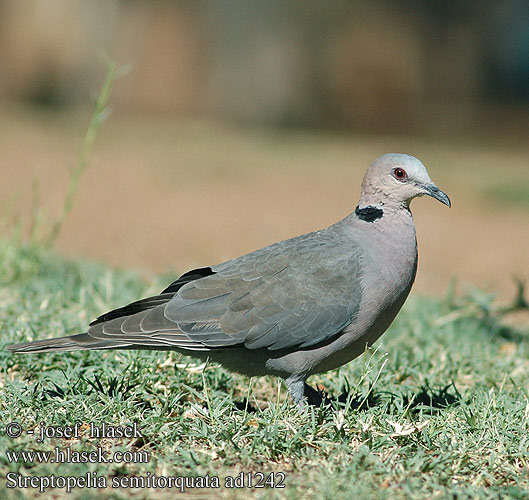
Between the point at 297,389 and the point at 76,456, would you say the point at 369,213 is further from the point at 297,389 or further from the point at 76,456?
the point at 76,456

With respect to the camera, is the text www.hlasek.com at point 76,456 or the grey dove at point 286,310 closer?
the text www.hlasek.com at point 76,456

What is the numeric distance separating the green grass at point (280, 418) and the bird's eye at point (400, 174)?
0.85 metres

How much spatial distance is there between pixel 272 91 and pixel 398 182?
12.6m

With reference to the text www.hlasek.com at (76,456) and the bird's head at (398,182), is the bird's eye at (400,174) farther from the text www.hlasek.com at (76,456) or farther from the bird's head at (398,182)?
the text www.hlasek.com at (76,456)

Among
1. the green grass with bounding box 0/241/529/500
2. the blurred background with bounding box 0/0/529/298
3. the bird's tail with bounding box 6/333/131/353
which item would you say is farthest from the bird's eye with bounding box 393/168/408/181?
the blurred background with bounding box 0/0/529/298

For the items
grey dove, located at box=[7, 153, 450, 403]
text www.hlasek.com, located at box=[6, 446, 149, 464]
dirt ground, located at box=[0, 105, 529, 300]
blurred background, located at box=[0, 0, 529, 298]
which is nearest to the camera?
text www.hlasek.com, located at box=[6, 446, 149, 464]

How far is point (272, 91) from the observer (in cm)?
1584

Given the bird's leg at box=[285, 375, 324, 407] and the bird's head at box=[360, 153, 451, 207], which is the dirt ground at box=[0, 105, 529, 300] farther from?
the bird's leg at box=[285, 375, 324, 407]

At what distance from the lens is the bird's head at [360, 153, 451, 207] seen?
357 centimetres

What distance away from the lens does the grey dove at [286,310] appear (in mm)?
3301

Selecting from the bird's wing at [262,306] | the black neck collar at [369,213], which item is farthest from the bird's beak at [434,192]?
the bird's wing at [262,306]

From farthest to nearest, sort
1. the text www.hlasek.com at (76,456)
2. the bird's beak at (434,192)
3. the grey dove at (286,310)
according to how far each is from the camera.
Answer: the bird's beak at (434,192), the grey dove at (286,310), the text www.hlasek.com at (76,456)

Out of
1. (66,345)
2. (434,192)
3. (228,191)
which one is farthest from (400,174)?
(228,191)

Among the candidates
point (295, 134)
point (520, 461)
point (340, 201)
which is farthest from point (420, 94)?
point (520, 461)
